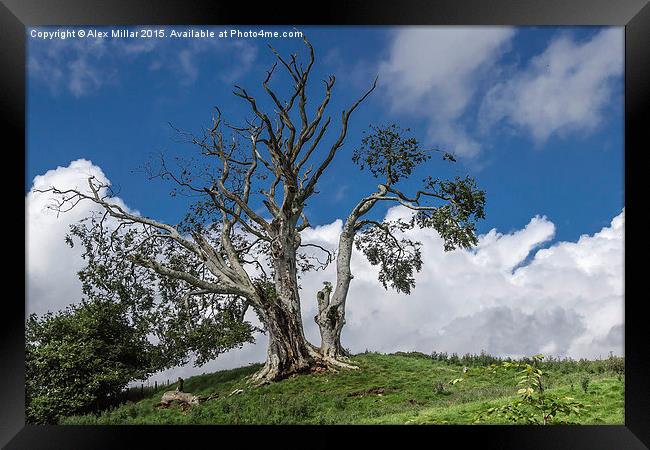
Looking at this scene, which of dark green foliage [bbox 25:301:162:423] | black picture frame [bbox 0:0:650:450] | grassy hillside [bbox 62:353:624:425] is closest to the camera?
black picture frame [bbox 0:0:650:450]

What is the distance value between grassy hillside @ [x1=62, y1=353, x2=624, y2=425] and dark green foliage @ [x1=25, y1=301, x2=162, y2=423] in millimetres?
304

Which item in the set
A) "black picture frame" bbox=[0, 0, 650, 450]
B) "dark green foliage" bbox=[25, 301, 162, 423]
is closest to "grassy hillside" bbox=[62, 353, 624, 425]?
"dark green foliage" bbox=[25, 301, 162, 423]

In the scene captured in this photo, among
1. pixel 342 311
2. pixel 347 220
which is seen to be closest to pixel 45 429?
pixel 342 311

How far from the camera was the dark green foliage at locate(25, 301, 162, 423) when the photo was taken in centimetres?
766

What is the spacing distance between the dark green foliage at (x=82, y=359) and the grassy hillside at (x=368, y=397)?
304mm

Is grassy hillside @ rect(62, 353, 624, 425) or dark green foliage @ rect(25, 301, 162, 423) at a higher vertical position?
dark green foliage @ rect(25, 301, 162, 423)

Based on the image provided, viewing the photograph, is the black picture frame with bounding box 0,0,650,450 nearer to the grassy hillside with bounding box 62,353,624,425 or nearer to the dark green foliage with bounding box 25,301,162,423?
the grassy hillside with bounding box 62,353,624,425

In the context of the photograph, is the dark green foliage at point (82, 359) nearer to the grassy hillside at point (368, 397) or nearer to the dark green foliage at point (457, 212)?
the grassy hillside at point (368, 397)

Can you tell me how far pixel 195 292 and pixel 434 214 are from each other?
395cm
